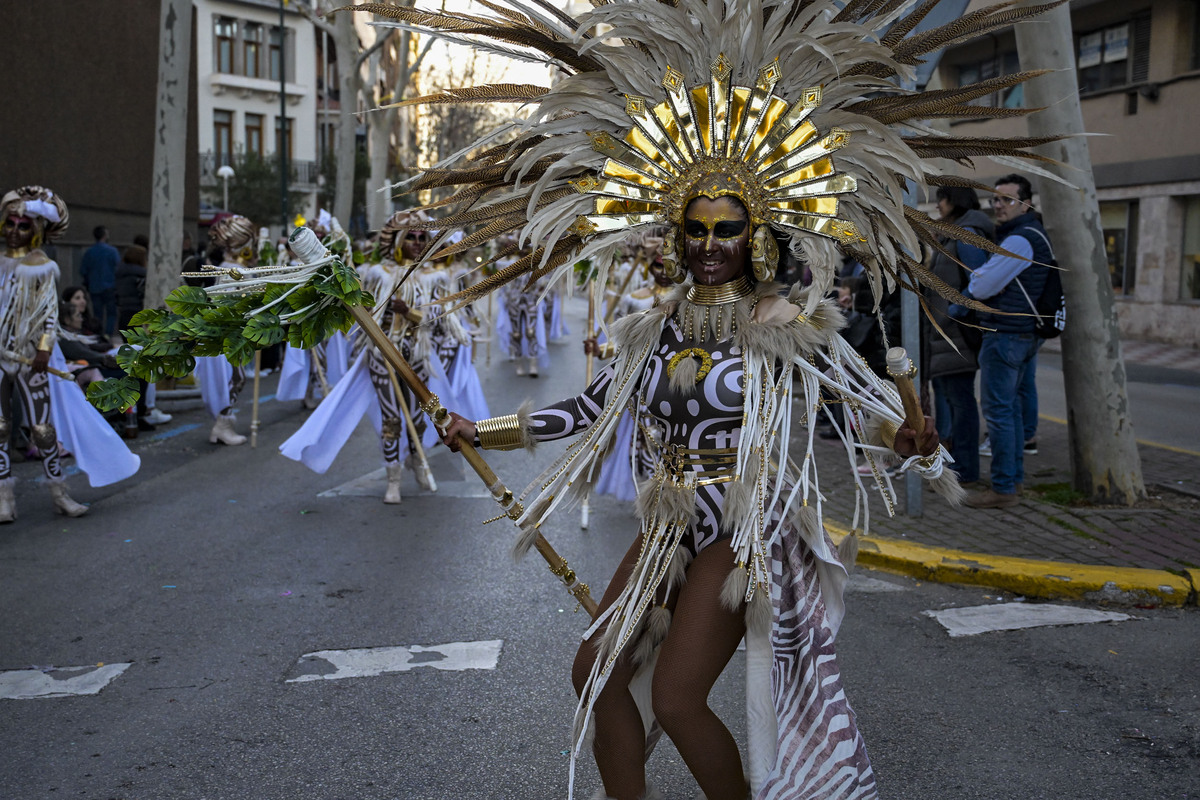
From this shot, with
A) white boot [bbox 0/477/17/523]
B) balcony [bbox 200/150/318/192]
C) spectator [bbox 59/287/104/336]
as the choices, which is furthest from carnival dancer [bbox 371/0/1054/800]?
balcony [bbox 200/150/318/192]

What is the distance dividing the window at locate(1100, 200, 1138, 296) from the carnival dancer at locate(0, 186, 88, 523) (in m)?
20.0

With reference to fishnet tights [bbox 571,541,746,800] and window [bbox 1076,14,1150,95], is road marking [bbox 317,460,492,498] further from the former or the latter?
window [bbox 1076,14,1150,95]

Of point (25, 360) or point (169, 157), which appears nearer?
point (25, 360)

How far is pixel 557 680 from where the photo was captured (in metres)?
4.80

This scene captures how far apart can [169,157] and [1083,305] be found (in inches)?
419

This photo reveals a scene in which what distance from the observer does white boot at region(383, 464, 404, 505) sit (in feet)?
27.7

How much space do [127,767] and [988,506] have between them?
18.4 ft

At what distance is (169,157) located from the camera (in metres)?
13.7

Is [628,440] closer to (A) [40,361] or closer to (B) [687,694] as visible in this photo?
(A) [40,361]

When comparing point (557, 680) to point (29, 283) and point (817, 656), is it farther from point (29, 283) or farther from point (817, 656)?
point (29, 283)

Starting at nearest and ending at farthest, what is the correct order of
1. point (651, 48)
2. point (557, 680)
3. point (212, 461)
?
point (651, 48) < point (557, 680) < point (212, 461)

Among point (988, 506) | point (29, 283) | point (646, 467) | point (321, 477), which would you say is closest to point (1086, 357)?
point (988, 506)

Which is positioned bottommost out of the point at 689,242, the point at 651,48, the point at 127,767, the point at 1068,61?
the point at 127,767

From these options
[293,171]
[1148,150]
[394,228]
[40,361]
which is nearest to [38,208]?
[40,361]
